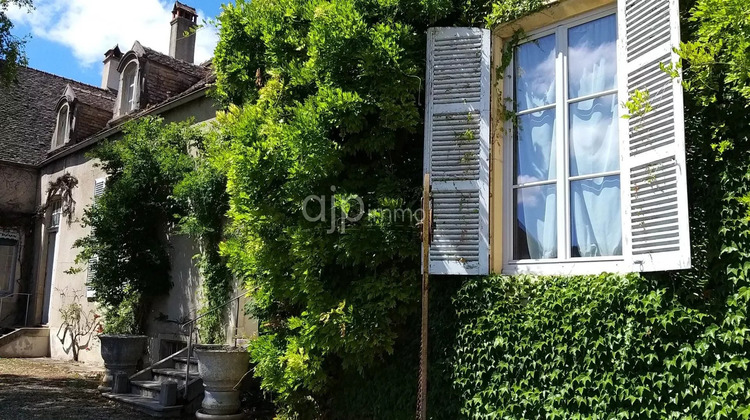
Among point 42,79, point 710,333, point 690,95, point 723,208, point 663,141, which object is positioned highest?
point 42,79

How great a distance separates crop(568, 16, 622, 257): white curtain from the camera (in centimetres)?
432

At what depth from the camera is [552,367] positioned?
422 centimetres

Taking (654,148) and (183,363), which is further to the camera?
(183,363)

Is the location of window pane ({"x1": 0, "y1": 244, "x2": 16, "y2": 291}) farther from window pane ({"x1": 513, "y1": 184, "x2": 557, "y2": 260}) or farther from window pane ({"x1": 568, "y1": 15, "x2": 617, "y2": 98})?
window pane ({"x1": 568, "y1": 15, "x2": 617, "y2": 98})

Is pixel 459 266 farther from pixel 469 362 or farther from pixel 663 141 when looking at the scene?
pixel 663 141

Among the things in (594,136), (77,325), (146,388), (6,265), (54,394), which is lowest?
(54,394)

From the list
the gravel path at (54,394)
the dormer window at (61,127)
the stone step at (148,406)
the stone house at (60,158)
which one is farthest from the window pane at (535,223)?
the dormer window at (61,127)

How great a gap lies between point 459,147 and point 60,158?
1399 centimetres

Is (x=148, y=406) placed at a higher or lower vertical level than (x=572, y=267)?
lower

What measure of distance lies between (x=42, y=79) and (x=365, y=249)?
18.3 meters

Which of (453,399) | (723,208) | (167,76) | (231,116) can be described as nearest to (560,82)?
(723,208)

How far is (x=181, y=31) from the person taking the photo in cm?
1598

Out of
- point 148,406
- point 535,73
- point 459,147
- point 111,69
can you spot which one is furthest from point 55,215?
point 535,73

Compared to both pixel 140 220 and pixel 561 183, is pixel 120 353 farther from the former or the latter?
pixel 561 183
